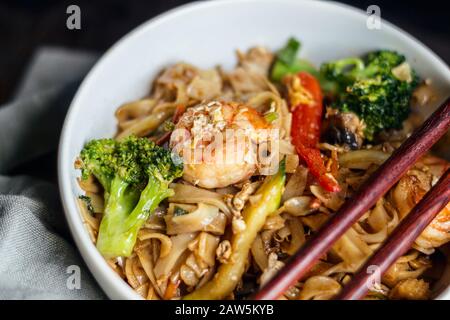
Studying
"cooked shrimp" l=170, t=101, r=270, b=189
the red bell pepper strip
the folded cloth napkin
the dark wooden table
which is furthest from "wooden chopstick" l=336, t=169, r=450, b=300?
the dark wooden table

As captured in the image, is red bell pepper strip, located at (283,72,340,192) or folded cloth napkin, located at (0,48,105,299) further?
red bell pepper strip, located at (283,72,340,192)

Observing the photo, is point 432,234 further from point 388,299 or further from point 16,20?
point 16,20

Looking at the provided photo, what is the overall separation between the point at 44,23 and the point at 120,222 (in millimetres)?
3203

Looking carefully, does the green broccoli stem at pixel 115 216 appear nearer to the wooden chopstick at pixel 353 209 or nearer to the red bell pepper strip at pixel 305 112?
the wooden chopstick at pixel 353 209

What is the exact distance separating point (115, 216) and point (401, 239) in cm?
128

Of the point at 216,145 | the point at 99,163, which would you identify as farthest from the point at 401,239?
the point at 99,163

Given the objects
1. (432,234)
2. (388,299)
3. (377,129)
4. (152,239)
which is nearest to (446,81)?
(377,129)

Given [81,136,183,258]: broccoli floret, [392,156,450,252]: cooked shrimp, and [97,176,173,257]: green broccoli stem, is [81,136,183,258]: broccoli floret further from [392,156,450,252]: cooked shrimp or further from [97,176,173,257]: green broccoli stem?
[392,156,450,252]: cooked shrimp

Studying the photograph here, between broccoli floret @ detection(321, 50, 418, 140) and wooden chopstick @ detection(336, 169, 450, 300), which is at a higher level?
broccoli floret @ detection(321, 50, 418, 140)

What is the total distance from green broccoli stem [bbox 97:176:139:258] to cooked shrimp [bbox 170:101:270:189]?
11.4 inches

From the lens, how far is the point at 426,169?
2855mm

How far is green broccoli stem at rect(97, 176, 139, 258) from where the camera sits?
2.61m

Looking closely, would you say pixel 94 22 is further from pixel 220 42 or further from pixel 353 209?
pixel 353 209

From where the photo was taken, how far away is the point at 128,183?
278cm
